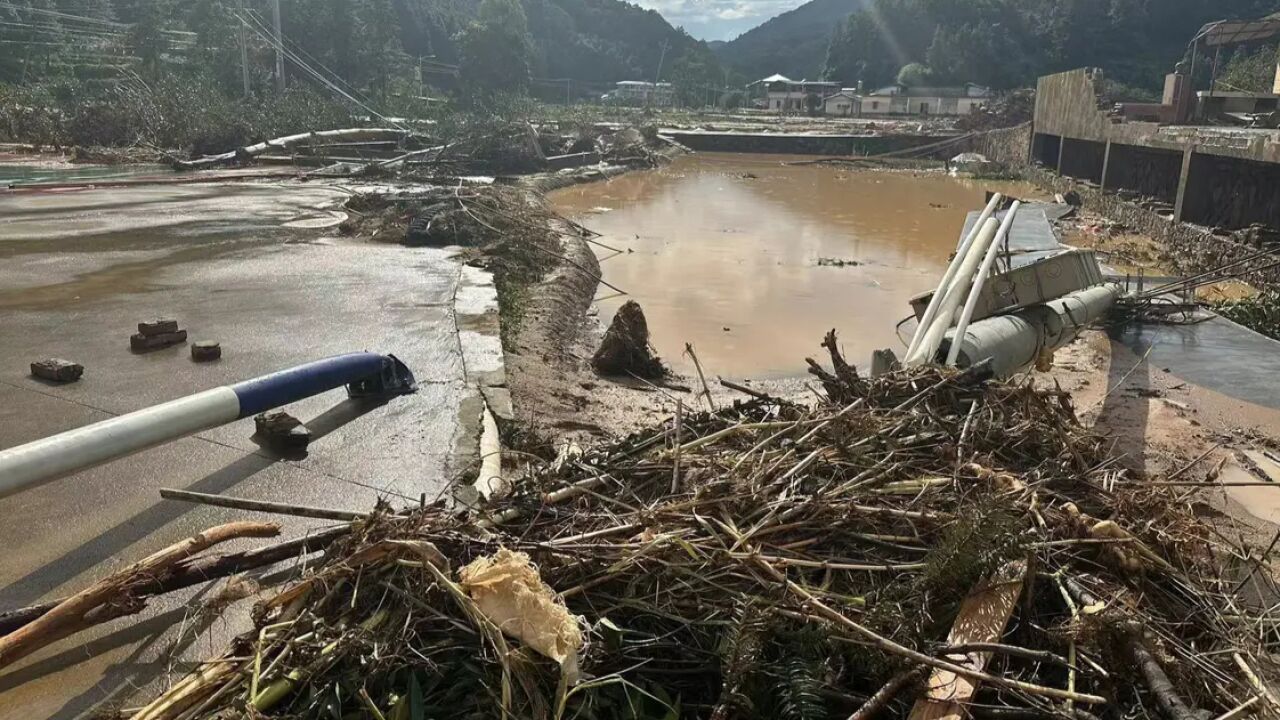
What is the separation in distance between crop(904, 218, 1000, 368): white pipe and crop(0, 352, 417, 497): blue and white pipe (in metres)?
3.52

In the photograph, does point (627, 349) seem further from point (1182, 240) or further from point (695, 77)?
point (695, 77)

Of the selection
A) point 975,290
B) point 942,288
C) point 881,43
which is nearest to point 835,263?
point 942,288

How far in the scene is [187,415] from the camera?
15.1ft

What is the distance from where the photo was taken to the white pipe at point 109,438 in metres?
3.83

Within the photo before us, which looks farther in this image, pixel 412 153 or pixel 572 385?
pixel 412 153

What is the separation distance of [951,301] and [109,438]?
16.0 feet

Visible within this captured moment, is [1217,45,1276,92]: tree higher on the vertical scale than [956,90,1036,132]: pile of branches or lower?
higher

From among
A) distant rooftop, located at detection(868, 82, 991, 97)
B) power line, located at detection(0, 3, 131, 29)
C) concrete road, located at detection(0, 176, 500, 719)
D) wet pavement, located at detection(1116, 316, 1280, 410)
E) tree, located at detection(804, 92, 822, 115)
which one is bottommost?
wet pavement, located at detection(1116, 316, 1280, 410)

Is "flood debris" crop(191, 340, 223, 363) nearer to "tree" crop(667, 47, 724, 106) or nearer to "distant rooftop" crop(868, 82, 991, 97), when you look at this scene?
"tree" crop(667, 47, 724, 106)

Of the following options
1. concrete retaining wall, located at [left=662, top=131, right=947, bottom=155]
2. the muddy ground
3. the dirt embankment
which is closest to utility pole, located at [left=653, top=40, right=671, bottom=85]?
concrete retaining wall, located at [left=662, top=131, right=947, bottom=155]

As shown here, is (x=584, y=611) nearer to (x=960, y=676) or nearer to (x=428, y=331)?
(x=960, y=676)

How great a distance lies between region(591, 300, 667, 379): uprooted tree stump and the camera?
8891 millimetres

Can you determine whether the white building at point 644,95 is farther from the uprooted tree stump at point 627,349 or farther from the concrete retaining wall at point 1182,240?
the uprooted tree stump at point 627,349

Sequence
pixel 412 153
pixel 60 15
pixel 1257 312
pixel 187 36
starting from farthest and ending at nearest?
pixel 187 36
pixel 60 15
pixel 412 153
pixel 1257 312
